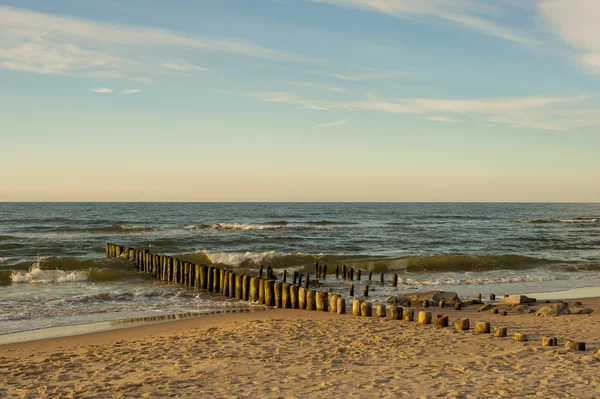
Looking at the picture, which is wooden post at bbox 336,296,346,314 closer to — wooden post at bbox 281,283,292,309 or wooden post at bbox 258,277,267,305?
wooden post at bbox 281,283,292,309

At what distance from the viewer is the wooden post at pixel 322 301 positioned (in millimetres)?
14086

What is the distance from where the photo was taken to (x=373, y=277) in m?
23.4

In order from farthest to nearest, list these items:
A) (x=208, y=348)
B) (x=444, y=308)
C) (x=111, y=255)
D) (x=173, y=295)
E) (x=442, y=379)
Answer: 1. (x=111, y=255)
2. (x=173, y=295)
3. (x=444, y=308)
4. (x=208, y=348)
5. (x=442, y=379)

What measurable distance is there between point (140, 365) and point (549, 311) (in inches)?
377

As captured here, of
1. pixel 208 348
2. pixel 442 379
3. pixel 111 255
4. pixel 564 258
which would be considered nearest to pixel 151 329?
pixel 208 348

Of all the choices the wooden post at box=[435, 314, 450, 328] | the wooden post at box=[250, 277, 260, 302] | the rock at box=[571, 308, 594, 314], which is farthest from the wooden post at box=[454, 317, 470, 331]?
the wooden post at box=[250, 277, 260, 302]

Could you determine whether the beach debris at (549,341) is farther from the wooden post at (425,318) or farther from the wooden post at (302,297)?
the wooden post at (302,297)

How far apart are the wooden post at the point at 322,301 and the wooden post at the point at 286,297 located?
39.0 inches

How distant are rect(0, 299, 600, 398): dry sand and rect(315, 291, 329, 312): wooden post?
1.78 m

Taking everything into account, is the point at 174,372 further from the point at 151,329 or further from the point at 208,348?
the point at 151,329

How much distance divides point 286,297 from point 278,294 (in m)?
0.35

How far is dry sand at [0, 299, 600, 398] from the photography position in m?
7.37

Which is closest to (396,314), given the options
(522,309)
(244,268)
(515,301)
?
(522,309)

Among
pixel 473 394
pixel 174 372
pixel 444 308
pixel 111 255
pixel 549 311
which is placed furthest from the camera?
pixel 111 255
